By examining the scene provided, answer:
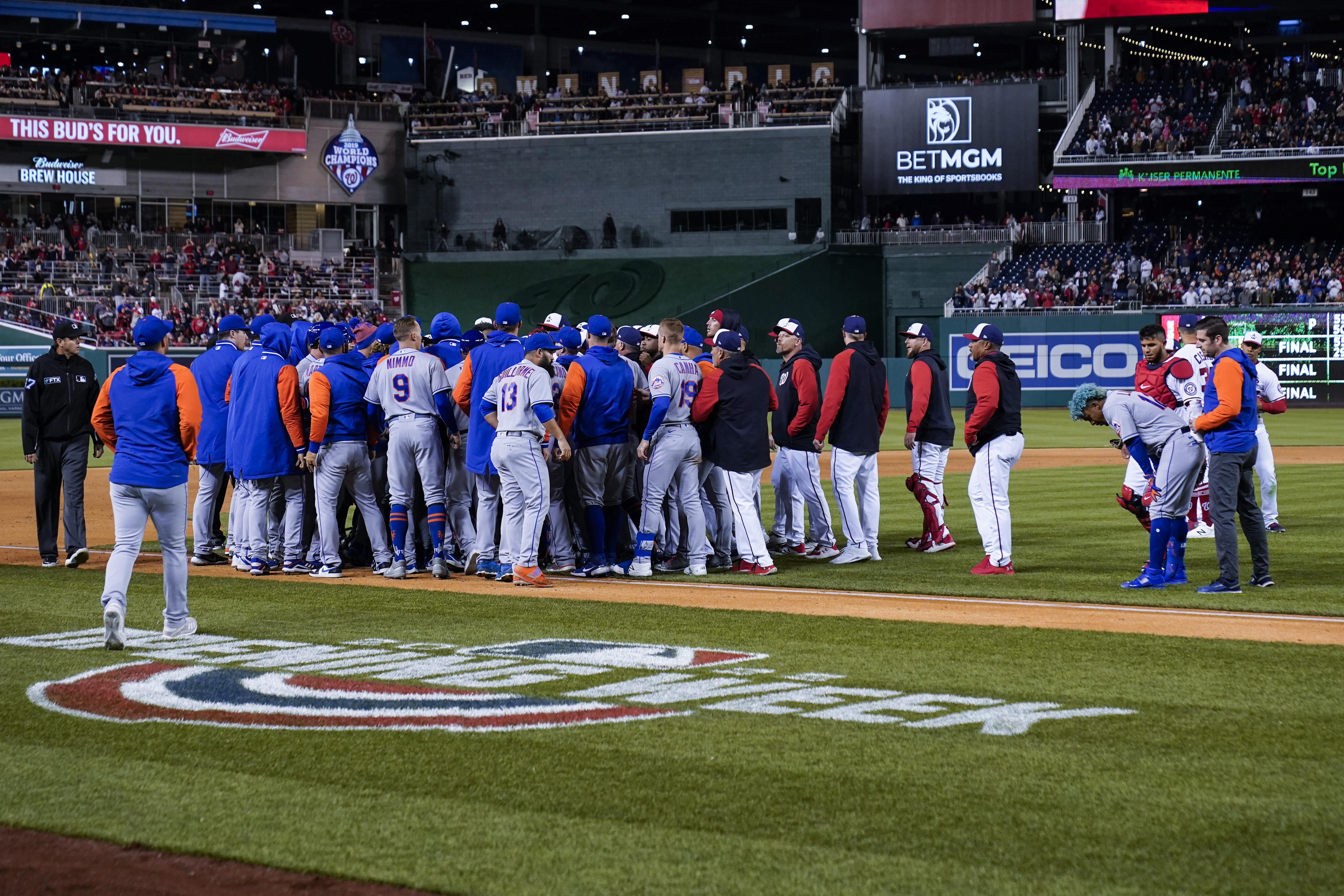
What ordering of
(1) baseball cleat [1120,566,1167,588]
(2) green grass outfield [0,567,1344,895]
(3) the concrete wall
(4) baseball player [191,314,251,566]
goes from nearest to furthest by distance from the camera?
(2) green grass outfield [0,567,1344,895] → (1) baseball cleat [1120,566,1167,588] → (4) baseball player [191,314,251,566] → (3) the concrete wall

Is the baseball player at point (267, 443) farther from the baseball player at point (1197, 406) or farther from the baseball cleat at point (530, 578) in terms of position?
the baseball player at point (1197, 406)

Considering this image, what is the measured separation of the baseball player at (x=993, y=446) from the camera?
11070mm

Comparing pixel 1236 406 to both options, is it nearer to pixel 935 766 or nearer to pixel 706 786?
pixel 935 766

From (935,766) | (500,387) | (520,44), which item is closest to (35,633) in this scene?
(500,387)

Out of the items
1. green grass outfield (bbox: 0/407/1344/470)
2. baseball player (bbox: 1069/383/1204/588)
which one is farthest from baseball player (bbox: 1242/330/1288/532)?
green grass outfield (bbox: 0/407/1344/470)

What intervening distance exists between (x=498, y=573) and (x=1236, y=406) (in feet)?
18.4

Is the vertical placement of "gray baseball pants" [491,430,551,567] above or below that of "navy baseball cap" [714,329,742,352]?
below

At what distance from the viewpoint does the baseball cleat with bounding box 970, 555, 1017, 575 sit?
36.8 ft

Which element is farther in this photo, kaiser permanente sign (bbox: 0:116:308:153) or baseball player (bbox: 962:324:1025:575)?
kaiser permanente sign (bbox: 0:116:308:153)

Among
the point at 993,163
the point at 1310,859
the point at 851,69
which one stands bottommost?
the point at 1310,859

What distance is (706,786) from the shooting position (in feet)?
17.1

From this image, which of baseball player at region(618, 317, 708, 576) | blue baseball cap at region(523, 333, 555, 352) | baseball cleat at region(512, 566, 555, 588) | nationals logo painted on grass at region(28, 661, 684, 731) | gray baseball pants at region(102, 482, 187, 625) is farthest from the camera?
baseball player at region(618, 317, 708, 576)

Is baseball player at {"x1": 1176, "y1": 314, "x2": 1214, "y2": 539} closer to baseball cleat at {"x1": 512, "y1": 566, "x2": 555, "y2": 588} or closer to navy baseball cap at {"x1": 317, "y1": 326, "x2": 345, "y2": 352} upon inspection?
baseball cleat at {"x1": 512, "y1": 566, "x2": 555, "y2": 588}

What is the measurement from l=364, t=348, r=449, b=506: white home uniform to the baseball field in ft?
3.58
